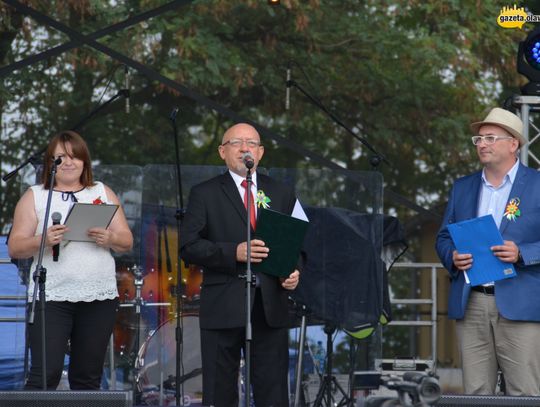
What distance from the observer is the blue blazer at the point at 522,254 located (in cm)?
542

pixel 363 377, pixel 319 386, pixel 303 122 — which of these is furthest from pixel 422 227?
pixel 363 377

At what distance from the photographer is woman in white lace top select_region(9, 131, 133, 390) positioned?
540 cm

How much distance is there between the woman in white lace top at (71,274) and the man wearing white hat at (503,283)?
1.70 meters

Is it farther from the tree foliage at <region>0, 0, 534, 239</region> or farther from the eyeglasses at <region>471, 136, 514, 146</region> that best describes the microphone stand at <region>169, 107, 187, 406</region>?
the tree foliage at <region>0, 0, 534, 239</region>

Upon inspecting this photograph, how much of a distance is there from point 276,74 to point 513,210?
266 inches

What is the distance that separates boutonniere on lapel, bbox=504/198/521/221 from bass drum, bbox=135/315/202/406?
224 centimetres

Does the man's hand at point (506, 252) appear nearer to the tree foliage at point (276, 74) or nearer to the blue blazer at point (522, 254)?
the blue blazer at point (522, 254)

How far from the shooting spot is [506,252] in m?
5.35

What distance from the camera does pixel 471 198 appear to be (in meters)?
5.69

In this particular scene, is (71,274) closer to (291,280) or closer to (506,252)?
(291,280)

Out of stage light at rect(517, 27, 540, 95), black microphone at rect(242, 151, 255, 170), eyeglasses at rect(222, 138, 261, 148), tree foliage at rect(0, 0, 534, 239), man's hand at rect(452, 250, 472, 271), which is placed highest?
tree foliage at rect(0, 0, 534, 239)

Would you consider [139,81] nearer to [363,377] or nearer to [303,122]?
[303,122]

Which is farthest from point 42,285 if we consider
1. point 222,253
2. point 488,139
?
point 488,139

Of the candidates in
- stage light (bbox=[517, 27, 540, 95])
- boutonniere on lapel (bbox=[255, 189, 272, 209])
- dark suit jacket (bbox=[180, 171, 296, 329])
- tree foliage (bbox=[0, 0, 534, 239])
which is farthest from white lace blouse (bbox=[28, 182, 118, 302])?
tree foliage (bbox=[0, 0, 534, 239])
